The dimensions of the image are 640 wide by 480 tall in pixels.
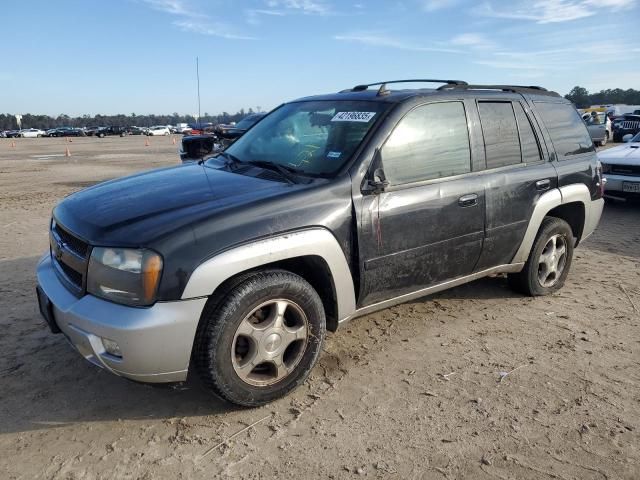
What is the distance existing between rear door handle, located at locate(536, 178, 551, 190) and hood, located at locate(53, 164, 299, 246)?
90.0 inches

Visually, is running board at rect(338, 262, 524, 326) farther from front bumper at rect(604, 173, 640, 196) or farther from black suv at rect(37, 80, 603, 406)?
front bumper at rect(604, 173, 640, 196)

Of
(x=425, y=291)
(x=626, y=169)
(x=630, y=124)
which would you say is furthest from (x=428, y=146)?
(x=630, y=124)

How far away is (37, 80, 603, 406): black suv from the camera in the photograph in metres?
2.66

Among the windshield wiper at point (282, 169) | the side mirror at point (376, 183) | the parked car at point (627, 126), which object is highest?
the parked car at point (627, 126)

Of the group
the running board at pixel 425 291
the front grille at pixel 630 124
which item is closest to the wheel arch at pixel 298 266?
the running board at pixel 425 291

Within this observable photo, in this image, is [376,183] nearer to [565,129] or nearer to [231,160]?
[231,160]

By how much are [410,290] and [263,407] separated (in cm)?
130

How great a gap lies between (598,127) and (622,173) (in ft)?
50.5

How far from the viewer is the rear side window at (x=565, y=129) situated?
4.56m

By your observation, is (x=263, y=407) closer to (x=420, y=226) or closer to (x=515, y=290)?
(x=420, y=226)

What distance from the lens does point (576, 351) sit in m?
3.73

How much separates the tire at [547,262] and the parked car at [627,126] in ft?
71.0

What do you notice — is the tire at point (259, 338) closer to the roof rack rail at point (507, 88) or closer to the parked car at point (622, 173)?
the roof rack rail at point (507, 88)

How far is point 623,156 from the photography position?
892 cm
